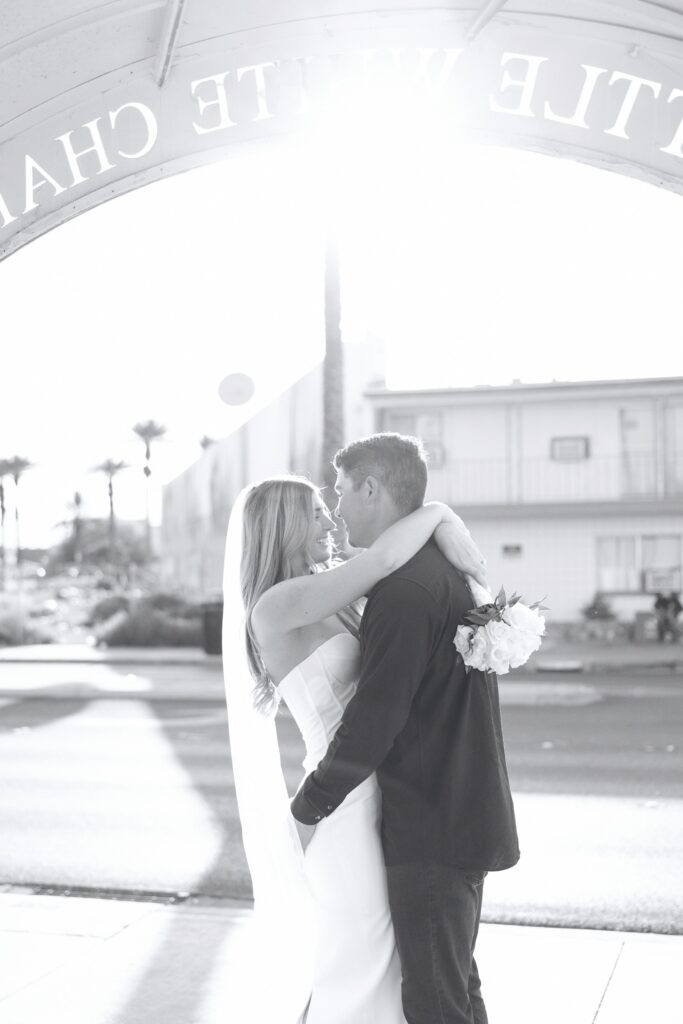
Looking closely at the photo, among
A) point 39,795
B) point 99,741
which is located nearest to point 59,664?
point 99,741

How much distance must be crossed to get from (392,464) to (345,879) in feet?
3.70

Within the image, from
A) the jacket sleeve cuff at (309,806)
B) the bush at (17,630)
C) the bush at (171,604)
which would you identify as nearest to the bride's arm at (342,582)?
the jacket sleeve cuff at (309,806)

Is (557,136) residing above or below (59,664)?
above

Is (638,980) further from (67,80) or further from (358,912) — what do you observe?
(67,80)

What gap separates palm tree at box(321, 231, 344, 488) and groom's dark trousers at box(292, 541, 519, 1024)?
15320 millimetres

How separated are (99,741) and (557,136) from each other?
9.37 meters

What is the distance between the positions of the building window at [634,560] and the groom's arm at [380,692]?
27.7 m

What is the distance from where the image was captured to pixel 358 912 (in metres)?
3.25

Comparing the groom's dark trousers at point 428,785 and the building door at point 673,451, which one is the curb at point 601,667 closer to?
the building door at point 673,451

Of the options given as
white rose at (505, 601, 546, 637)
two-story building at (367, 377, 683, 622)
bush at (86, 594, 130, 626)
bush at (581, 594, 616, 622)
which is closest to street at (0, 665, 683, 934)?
white rose at (505, 601, 546, 637)

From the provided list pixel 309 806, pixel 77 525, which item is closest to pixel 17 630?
pixel 309 806

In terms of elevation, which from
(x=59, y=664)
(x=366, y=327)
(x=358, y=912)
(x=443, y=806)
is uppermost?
(x=366, y=327)

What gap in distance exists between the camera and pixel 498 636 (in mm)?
3119

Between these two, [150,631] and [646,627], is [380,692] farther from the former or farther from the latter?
[150,631]
